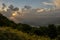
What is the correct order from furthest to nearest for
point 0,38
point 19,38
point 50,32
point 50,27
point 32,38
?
1. point 50,27
2. point 50,32
3. point 32,38
4. point 19,38
5. point 0,38

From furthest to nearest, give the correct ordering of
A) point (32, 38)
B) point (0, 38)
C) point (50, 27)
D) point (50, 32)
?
point (50, 27) → point (50, 32) → point (32, 38) → point (0, 38)

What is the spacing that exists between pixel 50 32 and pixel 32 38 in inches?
686

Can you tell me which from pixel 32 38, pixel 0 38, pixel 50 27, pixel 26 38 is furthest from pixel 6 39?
pixel 50 27

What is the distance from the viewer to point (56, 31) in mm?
51875

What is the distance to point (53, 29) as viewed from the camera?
53562 mm

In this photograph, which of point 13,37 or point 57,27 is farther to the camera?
point 57,27

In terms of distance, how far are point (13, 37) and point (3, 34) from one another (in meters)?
1.34

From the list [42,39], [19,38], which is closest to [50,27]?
[42,39]

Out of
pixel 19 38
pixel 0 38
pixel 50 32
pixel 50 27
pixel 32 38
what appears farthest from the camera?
pixel 50 27

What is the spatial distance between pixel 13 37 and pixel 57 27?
2684 cm

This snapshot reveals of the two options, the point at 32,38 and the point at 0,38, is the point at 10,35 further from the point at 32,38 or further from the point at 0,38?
the point at 32,38

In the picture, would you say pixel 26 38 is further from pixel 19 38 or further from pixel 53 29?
pixel 53 29

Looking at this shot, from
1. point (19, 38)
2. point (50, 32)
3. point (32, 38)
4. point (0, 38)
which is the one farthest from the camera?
point (50, 32)

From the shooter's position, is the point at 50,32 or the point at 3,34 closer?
the point at 3,34
